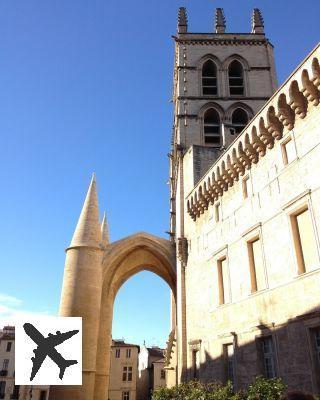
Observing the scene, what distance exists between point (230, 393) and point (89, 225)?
11.4 m

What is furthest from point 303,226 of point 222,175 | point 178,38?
point 178,38

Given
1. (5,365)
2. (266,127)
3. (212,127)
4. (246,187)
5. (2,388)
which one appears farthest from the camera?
(5,365)

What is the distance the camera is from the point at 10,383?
4028 centimetres

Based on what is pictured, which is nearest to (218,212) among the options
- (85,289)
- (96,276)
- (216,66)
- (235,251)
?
(235,251)

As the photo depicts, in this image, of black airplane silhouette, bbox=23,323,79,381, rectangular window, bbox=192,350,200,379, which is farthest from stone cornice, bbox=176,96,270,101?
black airplane silhouette, bbox=23,323,79,381

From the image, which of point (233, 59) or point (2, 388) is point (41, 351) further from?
point (2, 388)

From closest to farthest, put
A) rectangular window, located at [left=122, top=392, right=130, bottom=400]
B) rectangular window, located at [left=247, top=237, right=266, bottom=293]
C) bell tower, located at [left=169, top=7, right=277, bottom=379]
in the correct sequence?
rectangular window, located at [left=247, top=237, right=266, bottom=293], bell tower, located at [left=169, top=7, right=277, bottom=379], rectangular window, located at [left=122, top=392, right=130, bottom=400]

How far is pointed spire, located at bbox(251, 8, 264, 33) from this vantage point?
28797mm

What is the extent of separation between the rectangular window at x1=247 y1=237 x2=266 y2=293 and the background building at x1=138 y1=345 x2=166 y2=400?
38.7 m

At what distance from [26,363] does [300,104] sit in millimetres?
11543

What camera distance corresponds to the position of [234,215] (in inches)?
543

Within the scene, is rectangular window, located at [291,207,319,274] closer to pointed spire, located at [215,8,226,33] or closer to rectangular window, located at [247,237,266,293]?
rectangular window, located at [247,237,266,293]

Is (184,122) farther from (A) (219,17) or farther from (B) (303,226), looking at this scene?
(B) (303,226)

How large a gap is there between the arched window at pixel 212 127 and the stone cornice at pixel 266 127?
8.42 metres
